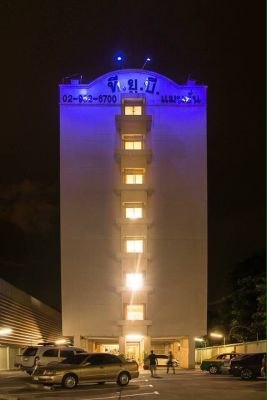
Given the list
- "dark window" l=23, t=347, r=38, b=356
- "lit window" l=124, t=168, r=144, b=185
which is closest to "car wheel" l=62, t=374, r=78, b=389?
"dark window" l=23, t=347, r=38, b=356

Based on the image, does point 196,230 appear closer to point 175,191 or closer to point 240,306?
point 175,191

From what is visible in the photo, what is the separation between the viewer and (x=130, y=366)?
2688 cm

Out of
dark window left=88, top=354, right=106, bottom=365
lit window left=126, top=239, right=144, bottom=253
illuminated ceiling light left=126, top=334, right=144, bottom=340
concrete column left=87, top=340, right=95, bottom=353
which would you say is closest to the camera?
dark window left=88, top=354, right=106, bottom=365

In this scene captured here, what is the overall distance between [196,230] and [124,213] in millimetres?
5892

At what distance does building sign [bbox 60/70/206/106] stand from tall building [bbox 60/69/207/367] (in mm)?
81

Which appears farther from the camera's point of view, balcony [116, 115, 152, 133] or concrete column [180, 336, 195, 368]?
balcony [116, 115, 152, 133]

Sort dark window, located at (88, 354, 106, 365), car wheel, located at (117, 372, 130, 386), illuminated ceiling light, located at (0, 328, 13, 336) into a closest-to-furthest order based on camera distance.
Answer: dark window, located at (88, 354, 106, 365) → car wheel, located at (117, 372, 130, 386) → illuminated ceiling light, located at (0, 328, 13, 336)

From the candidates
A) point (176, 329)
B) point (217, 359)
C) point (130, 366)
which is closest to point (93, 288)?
point (176, 329)

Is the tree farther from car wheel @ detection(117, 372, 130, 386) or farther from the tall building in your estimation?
car wheel @ detection(117, 372, 130, 386)

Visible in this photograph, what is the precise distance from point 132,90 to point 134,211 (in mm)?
9793

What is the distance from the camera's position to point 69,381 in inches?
989

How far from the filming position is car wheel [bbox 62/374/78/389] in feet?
82.0

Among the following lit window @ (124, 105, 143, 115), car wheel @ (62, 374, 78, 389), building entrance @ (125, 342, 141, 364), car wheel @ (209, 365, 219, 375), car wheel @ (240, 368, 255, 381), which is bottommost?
building entrance @ (125, 342, 141, 364)

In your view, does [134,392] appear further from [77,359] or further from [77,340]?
[77,340]
